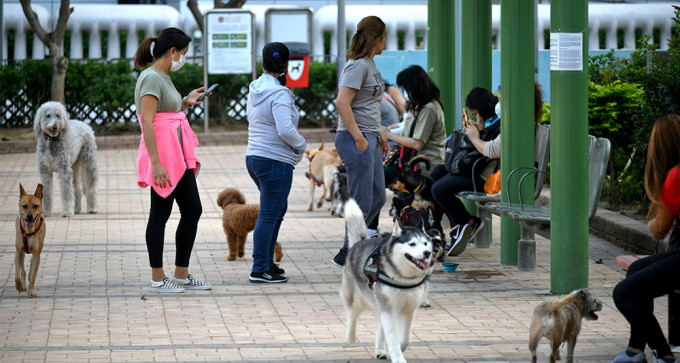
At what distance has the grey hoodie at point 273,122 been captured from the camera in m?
7.76

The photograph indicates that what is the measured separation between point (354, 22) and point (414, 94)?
1738 centimetres

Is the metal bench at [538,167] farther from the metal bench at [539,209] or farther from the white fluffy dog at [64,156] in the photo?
the white fluffy dog at [64,156]

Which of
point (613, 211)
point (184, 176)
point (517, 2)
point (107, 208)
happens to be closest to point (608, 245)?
point (613, 211)

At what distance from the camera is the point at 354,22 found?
86.6 ft

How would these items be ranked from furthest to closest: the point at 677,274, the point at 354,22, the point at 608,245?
the point at 354,22
the point at 608,245
the point at 677,274

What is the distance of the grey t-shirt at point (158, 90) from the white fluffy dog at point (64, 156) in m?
5.42

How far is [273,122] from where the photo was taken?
790 centimetres

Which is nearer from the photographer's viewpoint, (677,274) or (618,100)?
(677,274)

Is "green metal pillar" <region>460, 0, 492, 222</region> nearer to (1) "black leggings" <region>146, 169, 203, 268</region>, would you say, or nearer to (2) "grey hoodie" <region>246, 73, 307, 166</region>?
(2) "grey hoodie" <region>246, 73, 307, 166</region>

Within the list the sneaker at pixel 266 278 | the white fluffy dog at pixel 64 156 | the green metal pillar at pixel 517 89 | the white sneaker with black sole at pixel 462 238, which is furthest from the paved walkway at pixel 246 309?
the white fluffy dog at pixel 64 156

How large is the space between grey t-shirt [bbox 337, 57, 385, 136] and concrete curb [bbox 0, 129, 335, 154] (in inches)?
479

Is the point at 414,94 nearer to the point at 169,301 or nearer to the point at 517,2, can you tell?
the point at 517,2

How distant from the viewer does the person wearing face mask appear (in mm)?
7289

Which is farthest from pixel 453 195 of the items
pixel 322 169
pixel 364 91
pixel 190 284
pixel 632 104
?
pixel 322 169
